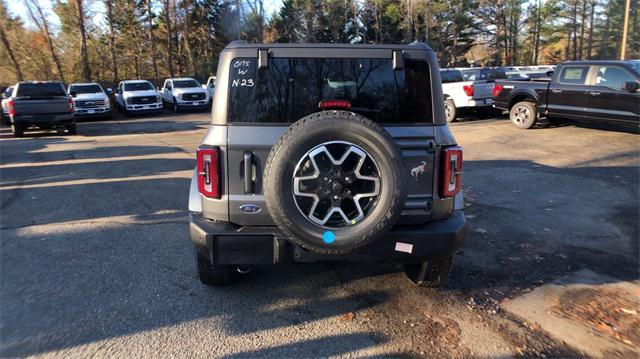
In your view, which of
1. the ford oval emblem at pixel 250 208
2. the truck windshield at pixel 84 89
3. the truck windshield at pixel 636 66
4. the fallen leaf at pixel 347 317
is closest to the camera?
the ford oval emblem at pixel 250 208

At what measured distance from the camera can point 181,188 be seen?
306 inches

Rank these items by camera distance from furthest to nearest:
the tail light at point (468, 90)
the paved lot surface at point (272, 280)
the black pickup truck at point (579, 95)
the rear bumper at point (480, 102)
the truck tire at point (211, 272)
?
the rear bumper at point (480, 102)
the tail light at point (468, 90)
the black pickup truck at point (579, 95)
the truck tire at point (211, 272)
the paved lot surface at point (272, 280)

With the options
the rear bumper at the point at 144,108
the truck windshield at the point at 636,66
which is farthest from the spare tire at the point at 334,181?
the rear bumper at the point at 144,108

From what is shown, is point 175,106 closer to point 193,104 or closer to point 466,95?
point 193,104

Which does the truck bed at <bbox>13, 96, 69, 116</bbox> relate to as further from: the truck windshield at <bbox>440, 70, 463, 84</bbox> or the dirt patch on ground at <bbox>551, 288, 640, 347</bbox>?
the dirt patch on ground at <bbox>551, 288, 640, 347</bbox>

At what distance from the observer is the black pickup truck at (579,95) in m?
11.2

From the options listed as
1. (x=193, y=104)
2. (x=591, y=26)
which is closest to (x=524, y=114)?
(x=193, y=104)

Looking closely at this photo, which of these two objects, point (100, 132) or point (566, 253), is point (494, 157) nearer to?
point (566, 253)

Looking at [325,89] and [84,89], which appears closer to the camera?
[325,89]

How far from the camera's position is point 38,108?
1504 centimetres

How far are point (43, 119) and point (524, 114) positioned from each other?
15.2 metres

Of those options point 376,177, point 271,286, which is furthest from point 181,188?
point 376,177

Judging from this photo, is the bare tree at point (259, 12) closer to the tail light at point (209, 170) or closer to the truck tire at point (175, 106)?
the truck tire at point (175, 106)

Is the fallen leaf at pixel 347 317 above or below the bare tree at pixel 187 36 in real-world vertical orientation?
below
